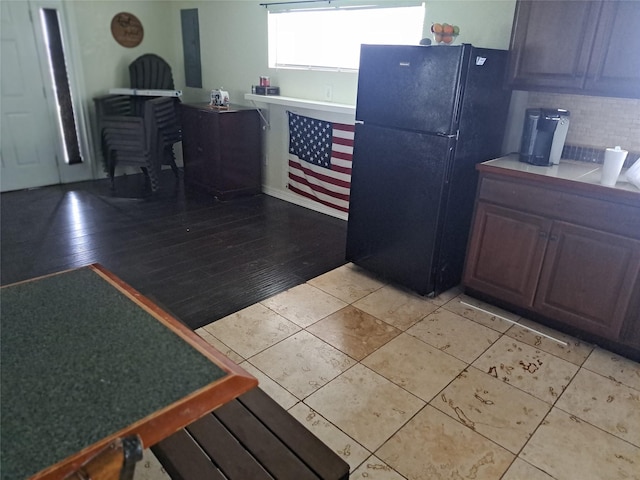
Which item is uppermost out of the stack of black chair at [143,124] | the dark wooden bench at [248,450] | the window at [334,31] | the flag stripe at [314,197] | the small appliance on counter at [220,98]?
the window at [334,31]

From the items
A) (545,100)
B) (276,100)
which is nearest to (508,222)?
(545,100)

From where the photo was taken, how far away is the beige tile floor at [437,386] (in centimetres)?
181

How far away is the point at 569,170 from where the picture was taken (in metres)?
2.59

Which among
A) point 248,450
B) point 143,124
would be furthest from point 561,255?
point 143,124

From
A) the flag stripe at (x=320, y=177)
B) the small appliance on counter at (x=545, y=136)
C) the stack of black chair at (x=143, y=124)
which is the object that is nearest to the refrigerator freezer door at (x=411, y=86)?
the small appliance on counter at (x=545, y=136)

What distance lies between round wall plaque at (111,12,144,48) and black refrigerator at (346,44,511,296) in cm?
359

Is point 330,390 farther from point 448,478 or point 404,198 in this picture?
point 404,198

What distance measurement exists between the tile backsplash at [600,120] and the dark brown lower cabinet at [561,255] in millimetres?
567

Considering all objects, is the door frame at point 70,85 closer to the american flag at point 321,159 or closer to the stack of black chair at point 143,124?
the stack of black chair at point 143,124

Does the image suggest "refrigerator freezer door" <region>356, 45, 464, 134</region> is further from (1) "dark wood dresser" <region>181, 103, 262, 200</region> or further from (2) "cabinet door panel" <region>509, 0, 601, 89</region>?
(1) "dark wood dresser" <region>181, 103, 262, 200</region>

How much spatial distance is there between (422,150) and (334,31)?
5.98 feet

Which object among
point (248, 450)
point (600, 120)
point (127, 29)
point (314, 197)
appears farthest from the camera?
point (127, 29)

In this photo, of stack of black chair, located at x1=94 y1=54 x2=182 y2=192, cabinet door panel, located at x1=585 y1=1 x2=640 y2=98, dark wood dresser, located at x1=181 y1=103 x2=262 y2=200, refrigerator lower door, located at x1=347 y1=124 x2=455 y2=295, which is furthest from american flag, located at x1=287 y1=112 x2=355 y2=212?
cabinet door panel, located at x1=585 y1=1 x2=640 y2=98

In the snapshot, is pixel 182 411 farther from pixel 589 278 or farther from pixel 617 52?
pixel 617 52
